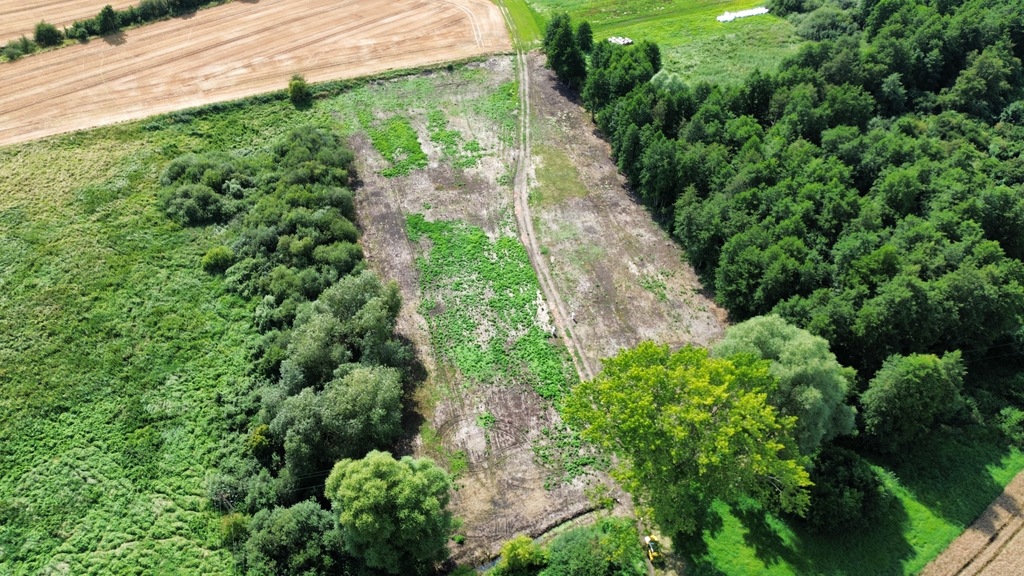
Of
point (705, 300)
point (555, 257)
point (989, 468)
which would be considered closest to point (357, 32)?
point (555, 257)

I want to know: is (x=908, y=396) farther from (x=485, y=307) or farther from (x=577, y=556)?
(x=485, y=307)

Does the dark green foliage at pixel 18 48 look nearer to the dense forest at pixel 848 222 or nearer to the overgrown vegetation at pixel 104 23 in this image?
the overgrown vegetation at pixel 104 23

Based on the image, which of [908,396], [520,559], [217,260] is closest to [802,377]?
[908,396]

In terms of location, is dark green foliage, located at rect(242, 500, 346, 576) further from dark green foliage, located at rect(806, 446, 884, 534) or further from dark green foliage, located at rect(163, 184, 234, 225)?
dark green foliage, located at rect(163, 184, 234, 225)

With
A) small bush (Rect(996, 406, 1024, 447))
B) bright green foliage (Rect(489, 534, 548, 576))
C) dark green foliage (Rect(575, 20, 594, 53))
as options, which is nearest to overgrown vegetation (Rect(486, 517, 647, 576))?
bright green foliage (Rect(489, 534, 548, 576))

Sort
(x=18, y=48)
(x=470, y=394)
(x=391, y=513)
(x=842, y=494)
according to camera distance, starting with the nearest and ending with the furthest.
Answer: (x=391, y=513) < (x=842, y=494) < (x=470, y=394) < (x=18, y=48)

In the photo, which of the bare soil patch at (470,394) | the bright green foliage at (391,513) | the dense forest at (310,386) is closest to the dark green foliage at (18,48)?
the dense forest at (310,386)
